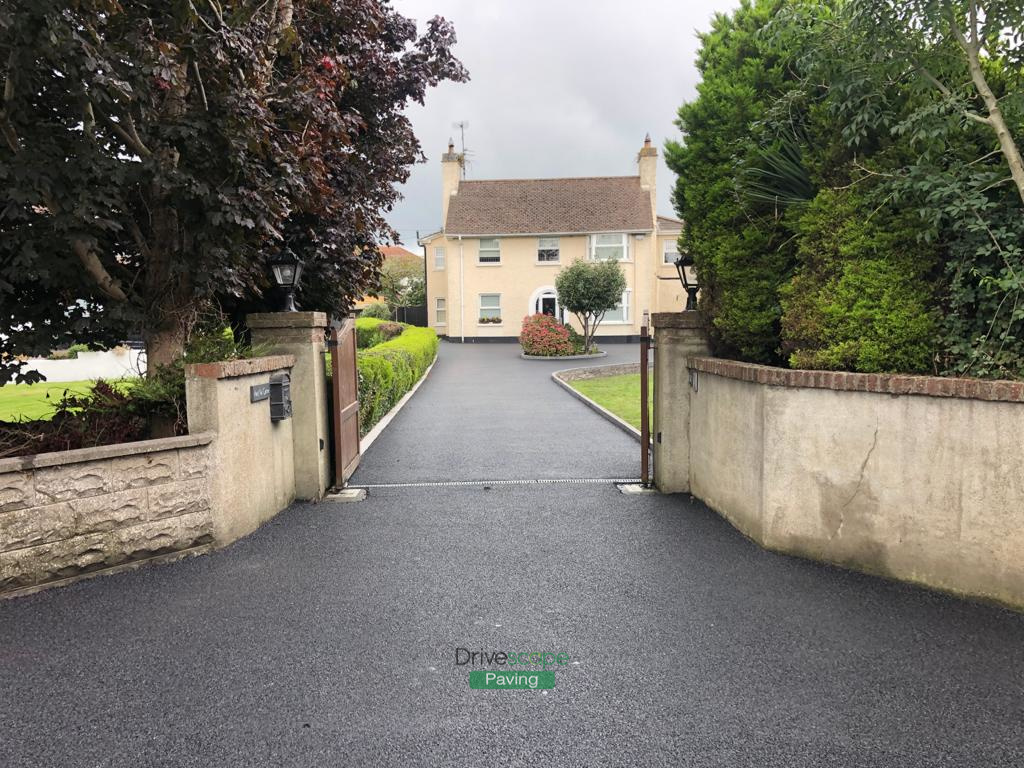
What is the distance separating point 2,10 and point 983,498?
252 inches

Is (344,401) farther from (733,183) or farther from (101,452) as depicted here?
(733,183)

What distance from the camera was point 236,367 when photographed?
5254 millimetres

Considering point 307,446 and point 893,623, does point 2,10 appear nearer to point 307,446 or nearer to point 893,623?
point 307,446

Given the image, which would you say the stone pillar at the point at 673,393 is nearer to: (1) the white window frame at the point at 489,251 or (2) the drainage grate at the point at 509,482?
(2) the drainage grate at the point at 509,482

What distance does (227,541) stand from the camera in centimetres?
514

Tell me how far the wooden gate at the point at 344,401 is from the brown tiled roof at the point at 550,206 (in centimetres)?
2847

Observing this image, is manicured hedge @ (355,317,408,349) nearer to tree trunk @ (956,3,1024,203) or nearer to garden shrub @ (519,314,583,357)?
garden shrub @ (519,314,583,357)

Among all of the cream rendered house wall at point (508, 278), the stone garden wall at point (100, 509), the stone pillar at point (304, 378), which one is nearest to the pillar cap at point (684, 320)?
the stone pillar at point (304, 378)

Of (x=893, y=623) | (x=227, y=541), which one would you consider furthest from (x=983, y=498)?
(x=227, y=541)

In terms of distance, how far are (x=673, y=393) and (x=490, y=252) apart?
29.9 metres

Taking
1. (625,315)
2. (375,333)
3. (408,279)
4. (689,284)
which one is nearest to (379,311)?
(408,279)

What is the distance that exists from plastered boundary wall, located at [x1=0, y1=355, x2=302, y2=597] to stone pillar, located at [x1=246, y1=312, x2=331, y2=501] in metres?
0.68

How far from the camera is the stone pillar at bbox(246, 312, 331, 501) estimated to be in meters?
6.40

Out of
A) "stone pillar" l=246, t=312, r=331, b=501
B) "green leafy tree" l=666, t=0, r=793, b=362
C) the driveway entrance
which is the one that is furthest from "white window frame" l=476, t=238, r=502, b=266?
"green leafy tree" l=666, t=0, r=793, b=362
